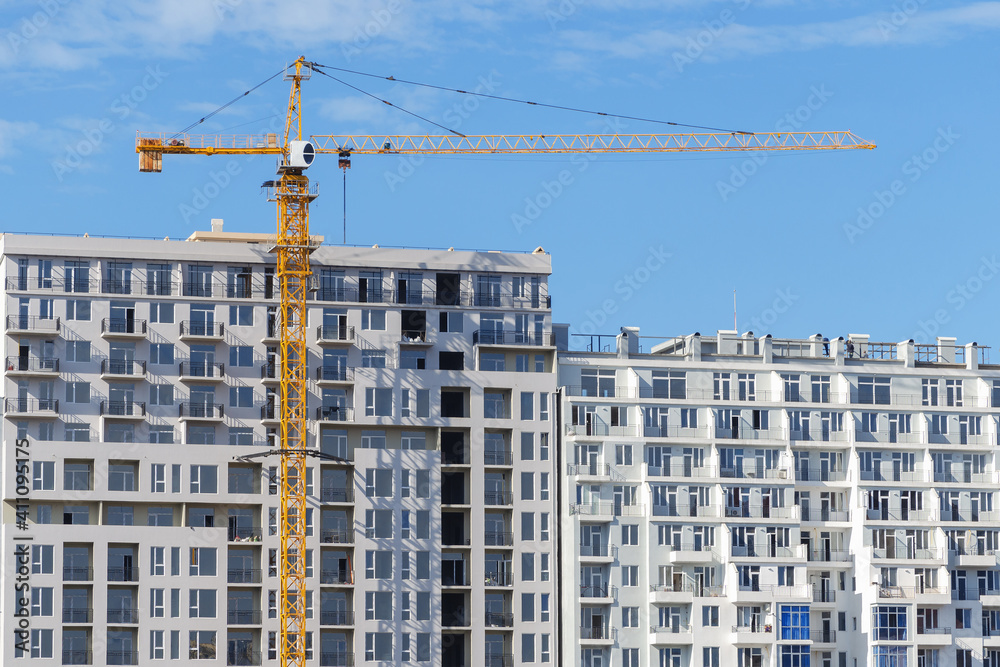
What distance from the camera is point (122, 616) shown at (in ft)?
498

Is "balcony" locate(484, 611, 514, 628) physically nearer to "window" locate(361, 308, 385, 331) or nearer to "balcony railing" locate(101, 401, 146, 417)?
"window" locate(361, 308, 385, 331)

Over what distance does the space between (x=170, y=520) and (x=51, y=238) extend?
23.1 m

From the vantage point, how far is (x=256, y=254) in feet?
528

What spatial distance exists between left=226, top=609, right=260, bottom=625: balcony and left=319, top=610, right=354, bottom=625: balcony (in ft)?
15.8

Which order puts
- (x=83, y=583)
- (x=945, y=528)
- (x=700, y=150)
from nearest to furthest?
(x=83, y=583) → (x=945, y=528) → (x=700, y=150)

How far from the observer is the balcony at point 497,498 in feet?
520

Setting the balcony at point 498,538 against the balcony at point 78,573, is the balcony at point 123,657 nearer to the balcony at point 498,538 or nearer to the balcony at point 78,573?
the balcony at point 78,573

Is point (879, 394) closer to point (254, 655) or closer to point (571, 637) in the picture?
point (571, 637)

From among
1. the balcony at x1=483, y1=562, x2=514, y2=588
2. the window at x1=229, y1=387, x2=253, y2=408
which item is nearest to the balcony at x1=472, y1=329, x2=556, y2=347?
the balcony at x1=483, y1=562, x2=514, y2=588

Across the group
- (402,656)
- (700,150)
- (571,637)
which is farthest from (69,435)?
(700,150)

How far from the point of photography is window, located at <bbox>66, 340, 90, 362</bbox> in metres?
156

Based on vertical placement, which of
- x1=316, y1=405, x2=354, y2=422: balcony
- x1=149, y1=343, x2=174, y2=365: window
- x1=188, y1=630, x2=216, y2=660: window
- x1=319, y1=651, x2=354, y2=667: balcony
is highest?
x1=149, y1=343, x2=174, y2=365: window

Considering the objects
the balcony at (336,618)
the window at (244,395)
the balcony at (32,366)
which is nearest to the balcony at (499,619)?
the balcony at (336,618)

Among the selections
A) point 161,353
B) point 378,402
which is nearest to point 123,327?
point 161,353
